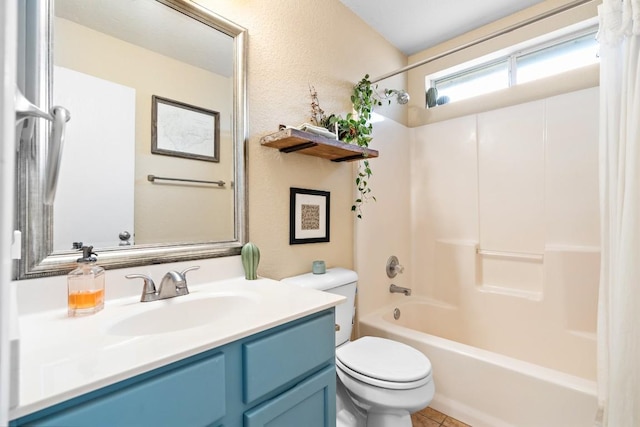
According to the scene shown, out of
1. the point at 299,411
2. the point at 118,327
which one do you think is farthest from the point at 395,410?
the point at 118,327

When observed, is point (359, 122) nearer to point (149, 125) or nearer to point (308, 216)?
point (308, 216)

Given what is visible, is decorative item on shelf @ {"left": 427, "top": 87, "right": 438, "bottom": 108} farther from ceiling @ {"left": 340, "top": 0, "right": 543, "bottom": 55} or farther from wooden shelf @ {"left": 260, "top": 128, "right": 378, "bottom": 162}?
wooden shelf @ {"left": 260, "top": 128, "right": 378, "bottom": 162}

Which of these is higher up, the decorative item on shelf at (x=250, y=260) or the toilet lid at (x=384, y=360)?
the decorative item on shelf at (x=250, y=260)

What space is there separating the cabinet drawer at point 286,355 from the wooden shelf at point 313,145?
30.8 inches

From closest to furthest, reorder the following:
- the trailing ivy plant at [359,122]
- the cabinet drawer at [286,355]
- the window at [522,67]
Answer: the cabinet drawer at [286,355]
the trailing ivy plant at [359,122]
the window at [522,67]

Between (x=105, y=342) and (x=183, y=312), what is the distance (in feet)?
1.09

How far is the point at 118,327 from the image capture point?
821 millimetres

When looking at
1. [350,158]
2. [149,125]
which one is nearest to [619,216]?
[350,158]

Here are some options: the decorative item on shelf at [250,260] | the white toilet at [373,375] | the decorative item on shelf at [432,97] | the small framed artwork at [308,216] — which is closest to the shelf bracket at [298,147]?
the small framed artwork at [308,216]

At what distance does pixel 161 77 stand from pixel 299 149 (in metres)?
0.66

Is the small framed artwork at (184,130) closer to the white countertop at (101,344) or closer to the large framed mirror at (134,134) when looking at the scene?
the large framed mirror at (134,134)

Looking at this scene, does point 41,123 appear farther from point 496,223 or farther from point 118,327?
point 496,223

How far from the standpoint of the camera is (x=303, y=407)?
0.88 metres

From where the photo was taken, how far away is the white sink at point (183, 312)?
867 mm
